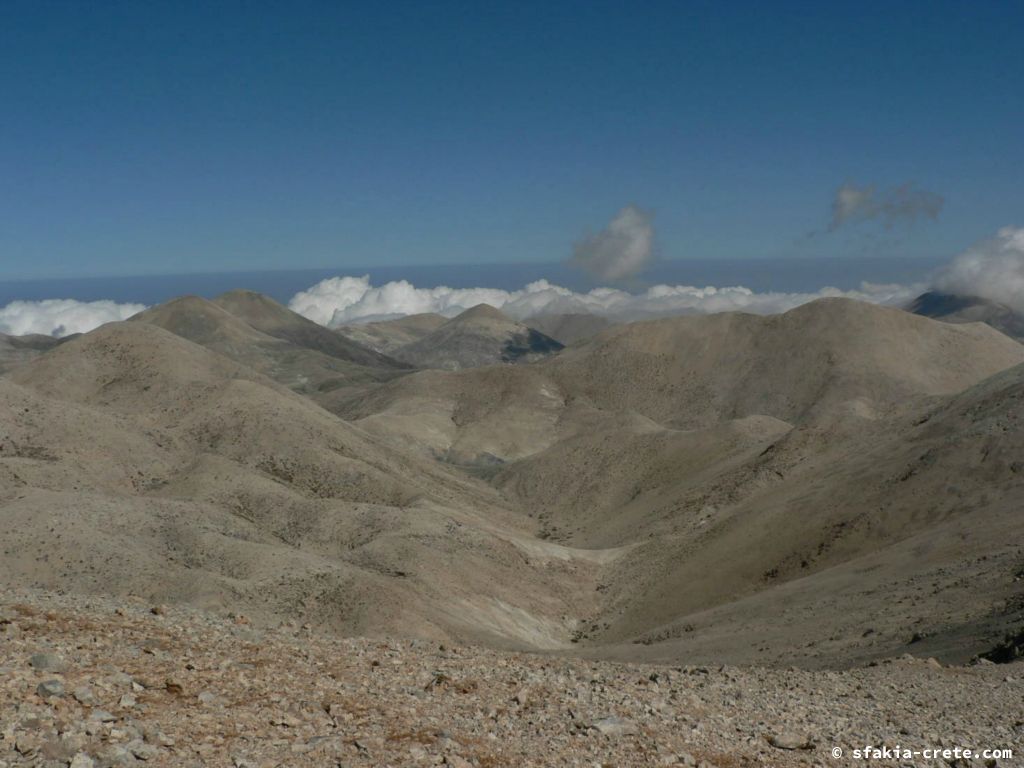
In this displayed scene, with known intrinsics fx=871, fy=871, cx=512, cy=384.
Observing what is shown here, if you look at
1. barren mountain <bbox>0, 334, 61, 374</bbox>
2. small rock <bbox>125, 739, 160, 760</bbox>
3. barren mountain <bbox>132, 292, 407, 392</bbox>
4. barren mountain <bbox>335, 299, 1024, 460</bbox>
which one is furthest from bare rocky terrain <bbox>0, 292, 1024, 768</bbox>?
barren mountain <bbox>0, 334, 61, 374</bbox>

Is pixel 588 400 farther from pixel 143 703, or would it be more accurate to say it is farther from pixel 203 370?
pixel 143 703

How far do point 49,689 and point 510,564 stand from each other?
42429 millimetres

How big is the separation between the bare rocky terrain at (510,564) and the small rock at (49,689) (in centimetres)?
3

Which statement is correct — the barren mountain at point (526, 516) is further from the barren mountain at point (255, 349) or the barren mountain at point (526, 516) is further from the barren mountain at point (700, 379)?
the barren mountain at point (255, 349)

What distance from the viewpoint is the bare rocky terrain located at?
1256cm

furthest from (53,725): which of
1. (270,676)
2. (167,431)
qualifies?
(167,431)

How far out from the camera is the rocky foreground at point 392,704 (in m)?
10.8

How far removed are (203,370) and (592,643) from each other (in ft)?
180

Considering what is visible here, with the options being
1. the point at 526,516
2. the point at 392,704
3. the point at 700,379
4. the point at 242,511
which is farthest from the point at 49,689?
the point at 700,379

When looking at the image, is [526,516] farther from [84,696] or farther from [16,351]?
[16,351]

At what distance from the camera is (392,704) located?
13.1 m

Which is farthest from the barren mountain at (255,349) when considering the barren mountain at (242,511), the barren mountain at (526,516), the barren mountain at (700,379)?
the barren mountain at (242,511)

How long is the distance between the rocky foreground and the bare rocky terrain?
2.8 inches

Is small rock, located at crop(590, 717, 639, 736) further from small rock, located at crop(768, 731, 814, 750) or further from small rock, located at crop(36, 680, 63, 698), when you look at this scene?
small rock, located at crop(36, 680, 63, 698)
